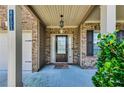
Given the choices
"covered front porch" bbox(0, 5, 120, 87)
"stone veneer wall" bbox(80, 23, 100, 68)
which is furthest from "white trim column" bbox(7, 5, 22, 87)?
"stone veneer wall" bbox(80, 23, 100, 68)

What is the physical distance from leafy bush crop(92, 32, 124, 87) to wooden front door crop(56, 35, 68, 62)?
11926 mm

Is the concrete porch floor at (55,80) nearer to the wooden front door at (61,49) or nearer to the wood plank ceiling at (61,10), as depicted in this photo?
the wood plank ceiling at (61,10)

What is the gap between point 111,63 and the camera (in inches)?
89.4

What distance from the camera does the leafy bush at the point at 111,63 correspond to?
7.07ft

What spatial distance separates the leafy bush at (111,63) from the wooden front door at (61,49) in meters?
11.9

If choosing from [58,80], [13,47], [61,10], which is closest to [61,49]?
[61,10]

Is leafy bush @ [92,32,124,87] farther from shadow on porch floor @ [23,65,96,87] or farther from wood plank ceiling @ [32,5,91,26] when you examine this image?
wood plank ceiling @ [32,5,91,26]

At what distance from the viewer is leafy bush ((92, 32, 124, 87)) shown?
2156 mm

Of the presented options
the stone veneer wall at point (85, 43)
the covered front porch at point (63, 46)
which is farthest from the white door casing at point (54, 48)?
the stone veneer wall at point (85, 43)

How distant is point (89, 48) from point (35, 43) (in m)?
3.55

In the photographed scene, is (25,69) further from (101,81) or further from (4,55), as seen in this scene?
(101,81)

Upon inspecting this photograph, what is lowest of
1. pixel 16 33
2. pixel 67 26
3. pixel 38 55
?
pixel 38 55
